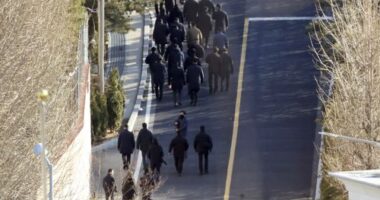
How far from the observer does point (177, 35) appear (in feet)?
150

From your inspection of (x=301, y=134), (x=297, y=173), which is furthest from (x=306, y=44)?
(x=297, y=173)

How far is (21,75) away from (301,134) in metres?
15.4

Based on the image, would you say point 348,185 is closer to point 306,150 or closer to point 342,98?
point 342,98

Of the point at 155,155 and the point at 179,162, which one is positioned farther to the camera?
the point at 179,162

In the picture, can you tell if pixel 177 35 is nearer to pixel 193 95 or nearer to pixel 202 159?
pixel 193 95

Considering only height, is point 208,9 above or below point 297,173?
above

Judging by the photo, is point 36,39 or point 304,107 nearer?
point 36,39

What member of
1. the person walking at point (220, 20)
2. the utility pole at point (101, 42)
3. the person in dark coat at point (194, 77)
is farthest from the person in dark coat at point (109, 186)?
the person walking at point (220, 20)

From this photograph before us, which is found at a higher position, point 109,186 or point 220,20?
point 220,20

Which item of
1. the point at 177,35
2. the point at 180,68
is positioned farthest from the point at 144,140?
the point at 177,35

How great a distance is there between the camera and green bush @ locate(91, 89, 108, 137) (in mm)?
39656

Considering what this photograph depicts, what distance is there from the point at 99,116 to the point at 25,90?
554 inches

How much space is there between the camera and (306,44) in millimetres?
47875

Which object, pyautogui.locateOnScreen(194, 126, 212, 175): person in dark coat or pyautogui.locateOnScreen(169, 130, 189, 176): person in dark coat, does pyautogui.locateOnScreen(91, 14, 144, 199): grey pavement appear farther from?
pyautogui.locateOnScreen(194, 126, 212, 175): person in dark coat
